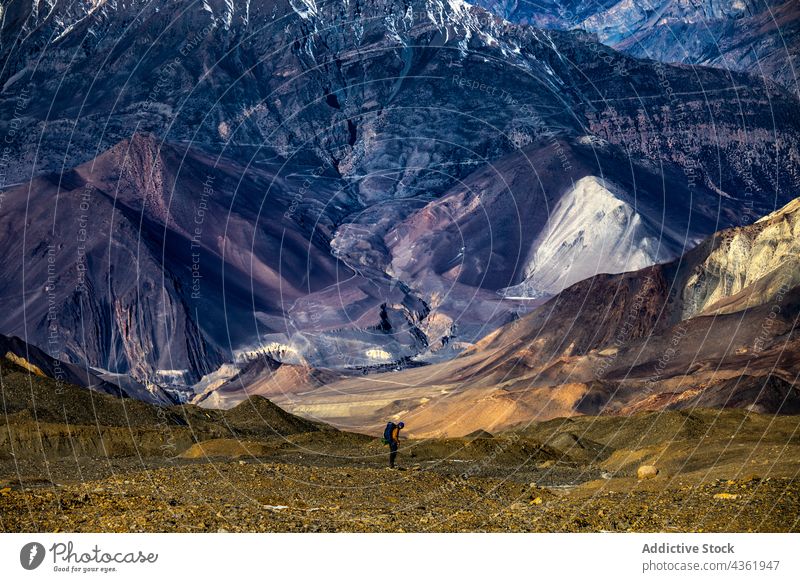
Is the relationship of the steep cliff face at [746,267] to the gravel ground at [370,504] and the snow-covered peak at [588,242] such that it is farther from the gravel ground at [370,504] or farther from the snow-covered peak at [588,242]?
the gravel ground at [370,504]

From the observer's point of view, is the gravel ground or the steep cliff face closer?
the gravel ground

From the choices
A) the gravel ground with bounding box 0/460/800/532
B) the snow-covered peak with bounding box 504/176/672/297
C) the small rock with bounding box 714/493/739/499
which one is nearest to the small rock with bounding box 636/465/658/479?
the gravel ground with bounding box 0/460/800/532

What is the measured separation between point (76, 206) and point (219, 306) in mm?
19203

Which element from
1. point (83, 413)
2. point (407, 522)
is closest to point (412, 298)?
point (83, 413)

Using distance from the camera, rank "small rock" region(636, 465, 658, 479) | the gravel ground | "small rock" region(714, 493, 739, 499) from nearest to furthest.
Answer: the gravel ground, "small rock" region(714, 493, 739, 499), "small rock" region(636, 465, 658, 479)

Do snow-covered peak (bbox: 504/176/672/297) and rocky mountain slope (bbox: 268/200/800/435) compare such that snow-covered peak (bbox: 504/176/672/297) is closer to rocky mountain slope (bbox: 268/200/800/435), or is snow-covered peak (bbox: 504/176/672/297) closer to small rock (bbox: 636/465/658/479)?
rocky mountain slope (bbox: 268/200/800/435)

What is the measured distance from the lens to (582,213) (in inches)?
6284

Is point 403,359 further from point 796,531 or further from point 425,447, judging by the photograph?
point 796,531
